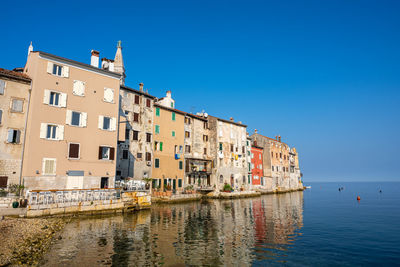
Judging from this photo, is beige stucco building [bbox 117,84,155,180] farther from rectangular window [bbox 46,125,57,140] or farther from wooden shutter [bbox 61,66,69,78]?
rectangular window [bbox 46,125,57,140]

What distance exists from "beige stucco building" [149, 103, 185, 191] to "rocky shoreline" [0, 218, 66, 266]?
22911mm

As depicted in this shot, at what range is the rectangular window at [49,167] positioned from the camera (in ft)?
81.5

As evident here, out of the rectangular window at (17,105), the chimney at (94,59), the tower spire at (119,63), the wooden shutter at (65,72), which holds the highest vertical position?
the tower spire at (119,63)

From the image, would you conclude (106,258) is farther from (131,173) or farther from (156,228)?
(131,173)

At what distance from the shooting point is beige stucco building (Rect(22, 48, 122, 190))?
24.8 meters

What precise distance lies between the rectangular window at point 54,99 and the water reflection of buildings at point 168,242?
41.1 ft

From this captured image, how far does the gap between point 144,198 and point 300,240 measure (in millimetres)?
18132

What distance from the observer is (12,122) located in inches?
965

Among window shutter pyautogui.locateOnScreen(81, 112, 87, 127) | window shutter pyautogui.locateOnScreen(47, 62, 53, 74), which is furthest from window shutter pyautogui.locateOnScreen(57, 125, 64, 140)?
window shutter pyautogui.locateOnScreen(47, 62, 53, 74)

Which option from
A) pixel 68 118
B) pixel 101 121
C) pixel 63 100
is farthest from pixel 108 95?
pixel 68 118

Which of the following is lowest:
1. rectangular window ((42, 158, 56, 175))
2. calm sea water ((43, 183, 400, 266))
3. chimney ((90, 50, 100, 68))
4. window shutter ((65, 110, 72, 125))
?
calm sea water ((43, 183, 400, 266))

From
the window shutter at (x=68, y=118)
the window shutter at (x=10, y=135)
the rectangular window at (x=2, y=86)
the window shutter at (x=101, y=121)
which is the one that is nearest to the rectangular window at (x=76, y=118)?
the window shutter at (x=68, y=118)

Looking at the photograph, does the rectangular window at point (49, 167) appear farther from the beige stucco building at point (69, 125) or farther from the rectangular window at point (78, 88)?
the rectangular window at point (78, 88)

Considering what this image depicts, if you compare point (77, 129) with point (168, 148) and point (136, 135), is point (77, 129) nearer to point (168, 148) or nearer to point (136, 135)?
point (136, 135)
